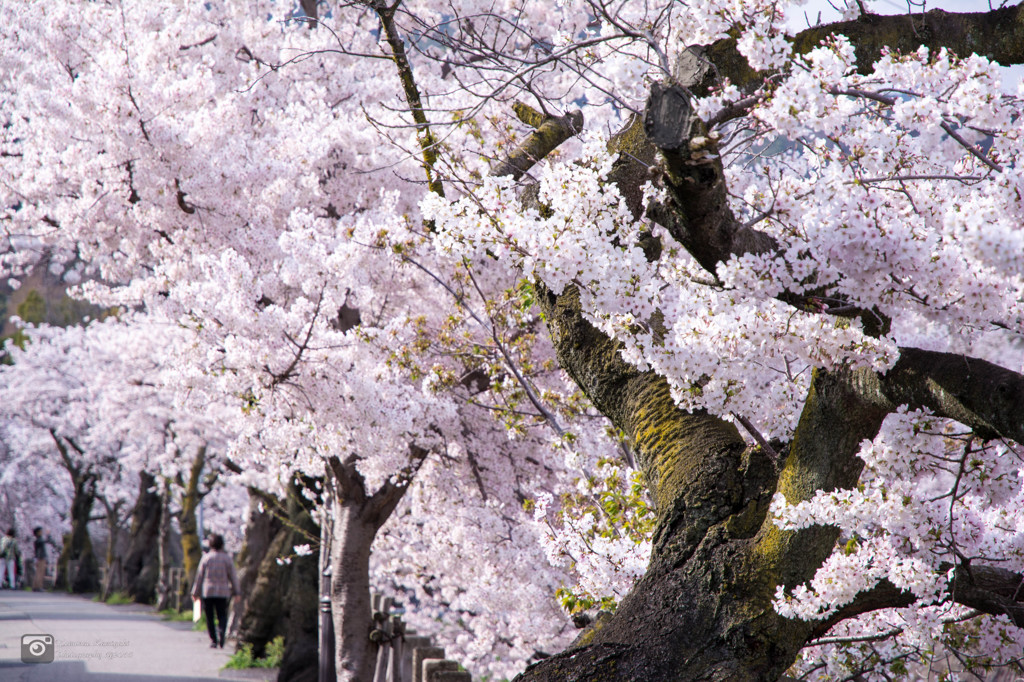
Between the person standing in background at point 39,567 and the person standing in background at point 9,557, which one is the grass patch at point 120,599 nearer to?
the person standing in background at point 39,567

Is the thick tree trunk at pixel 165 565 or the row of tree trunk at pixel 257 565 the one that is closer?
the row of tree trunk at pixel 257 565

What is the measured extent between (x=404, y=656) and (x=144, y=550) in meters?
20.6

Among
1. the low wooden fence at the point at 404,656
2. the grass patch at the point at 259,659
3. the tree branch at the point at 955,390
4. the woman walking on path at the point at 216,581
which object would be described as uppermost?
the tree branch at the point at 955,390

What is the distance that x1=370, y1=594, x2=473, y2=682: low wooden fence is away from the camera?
16.9 feet

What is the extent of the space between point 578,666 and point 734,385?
48.2 inches

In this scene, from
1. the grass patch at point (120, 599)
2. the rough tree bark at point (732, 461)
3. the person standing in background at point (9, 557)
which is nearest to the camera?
the rough tree bark at point (732, 461)

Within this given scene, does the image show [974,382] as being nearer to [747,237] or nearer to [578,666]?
[747,237]

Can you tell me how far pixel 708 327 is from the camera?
8.78ft

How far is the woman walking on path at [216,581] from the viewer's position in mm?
12062

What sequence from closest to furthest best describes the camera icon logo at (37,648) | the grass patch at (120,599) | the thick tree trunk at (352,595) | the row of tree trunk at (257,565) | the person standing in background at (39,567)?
the thick tree trunk at (352,595)
the row of tree trunk at (257,565)
the camera icon logo at (37,648)
the grass patch at (120,599)
the person standing in background at (39,567)

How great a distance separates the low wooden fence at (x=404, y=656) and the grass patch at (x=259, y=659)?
348 cm

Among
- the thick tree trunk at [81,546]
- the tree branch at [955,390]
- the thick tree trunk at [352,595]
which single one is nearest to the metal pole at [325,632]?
the thick tree trunk at [352,595]

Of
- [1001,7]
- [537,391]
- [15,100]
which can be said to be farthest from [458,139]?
[15,100]

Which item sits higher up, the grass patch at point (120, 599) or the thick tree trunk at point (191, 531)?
the thick tree trunk at point (191, 531)
